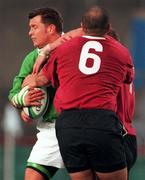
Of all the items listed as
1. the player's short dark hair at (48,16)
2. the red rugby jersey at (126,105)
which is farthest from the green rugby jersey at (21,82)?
the red rugby jersey at (126,105)

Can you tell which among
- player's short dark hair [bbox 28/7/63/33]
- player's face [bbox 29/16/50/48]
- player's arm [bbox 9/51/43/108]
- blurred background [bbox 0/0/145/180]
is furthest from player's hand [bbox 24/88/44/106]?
blurred background [bbox 0/0/145/180]

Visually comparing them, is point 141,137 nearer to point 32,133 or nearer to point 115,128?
point 32,133

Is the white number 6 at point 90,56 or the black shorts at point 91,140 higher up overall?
the white number 6 at point 90,56

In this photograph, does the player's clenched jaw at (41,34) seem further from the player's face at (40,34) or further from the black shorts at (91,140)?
the black shorts at (91,140)

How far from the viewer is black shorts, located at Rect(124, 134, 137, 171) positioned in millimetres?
6828

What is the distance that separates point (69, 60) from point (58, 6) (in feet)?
42.4

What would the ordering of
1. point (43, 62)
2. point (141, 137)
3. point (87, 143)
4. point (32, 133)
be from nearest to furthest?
point (87, 143) → point (43, 62) → point (141, 137) → point (32, 133)

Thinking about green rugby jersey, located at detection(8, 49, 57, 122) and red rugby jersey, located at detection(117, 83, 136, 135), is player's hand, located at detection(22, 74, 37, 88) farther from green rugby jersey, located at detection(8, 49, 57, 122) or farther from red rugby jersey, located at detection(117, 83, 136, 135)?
red rugby jersey, located at detection(117, 83, 136, 135)

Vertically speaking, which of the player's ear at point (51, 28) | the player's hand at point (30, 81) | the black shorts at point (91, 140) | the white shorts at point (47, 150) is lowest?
the white shorts at point (47, 150)

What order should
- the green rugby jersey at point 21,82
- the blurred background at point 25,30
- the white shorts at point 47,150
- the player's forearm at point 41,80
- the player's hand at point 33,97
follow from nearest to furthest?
the player's forearm at point 41,80 → the player's hand at point 33,97 → the green rugby jersey at point 21,82 → the white shorts at point 47,150 → the blurred background at point 25,30

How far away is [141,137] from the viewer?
42.8 feet

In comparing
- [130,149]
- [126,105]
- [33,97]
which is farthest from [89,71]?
[130,149]

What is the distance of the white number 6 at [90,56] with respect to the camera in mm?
6363

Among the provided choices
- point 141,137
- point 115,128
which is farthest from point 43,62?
point 141,137
